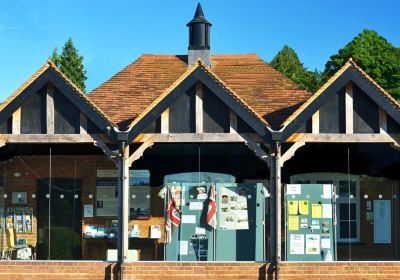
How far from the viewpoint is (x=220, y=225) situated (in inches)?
603

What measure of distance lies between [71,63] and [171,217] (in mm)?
38627

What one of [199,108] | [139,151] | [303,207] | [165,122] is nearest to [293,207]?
[303,207]

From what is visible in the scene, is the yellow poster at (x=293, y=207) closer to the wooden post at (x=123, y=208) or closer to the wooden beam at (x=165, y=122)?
the wooden beam at (x=165, y=122)

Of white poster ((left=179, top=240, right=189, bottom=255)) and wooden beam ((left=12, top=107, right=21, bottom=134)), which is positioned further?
white poster ((left=179, top=240, right=189, bottom=255))

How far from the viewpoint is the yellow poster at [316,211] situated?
15188 millimetres

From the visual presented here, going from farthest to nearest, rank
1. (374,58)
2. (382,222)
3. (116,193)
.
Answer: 1. (374,58)
2. (116,193)
3. (382,222)

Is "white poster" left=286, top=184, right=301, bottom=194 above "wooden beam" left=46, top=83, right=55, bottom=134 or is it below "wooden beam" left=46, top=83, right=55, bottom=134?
below

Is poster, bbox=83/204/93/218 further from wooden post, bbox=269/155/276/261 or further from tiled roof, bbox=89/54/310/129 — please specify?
wooden post, bbox=269/155/276/261

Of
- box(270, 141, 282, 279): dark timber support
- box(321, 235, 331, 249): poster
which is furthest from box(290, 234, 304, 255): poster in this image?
box(270, 141, 282, 279): dark timber support

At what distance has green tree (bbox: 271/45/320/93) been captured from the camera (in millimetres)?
47781

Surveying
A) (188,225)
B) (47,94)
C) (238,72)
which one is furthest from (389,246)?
(47,94)

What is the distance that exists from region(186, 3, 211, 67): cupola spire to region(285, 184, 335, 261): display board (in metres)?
7.03

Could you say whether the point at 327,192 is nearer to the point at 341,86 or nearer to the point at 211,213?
the point at 341,86

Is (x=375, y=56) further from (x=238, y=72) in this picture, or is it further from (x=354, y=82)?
(x=354, y=82)
